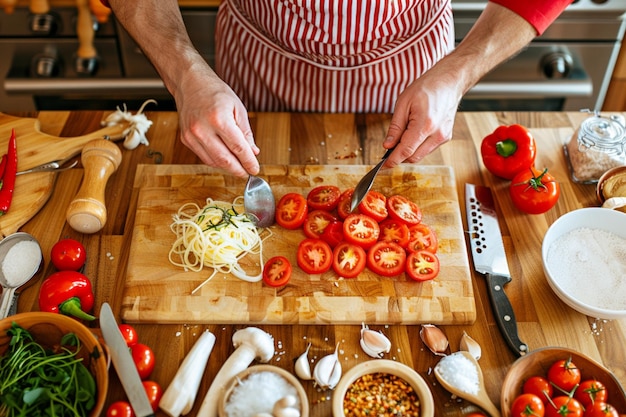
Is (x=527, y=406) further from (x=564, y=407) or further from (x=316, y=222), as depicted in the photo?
(x=316, y=222)

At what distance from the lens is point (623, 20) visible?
112 inches

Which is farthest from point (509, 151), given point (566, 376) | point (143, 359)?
point (143, 359)

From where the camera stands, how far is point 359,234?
182 centimetres

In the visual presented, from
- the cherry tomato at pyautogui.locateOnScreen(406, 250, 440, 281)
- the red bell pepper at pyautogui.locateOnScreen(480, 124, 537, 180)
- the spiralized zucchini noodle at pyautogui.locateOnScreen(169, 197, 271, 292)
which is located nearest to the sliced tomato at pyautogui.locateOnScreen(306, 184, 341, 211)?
the spiralized zucchini noodle at pyautogui.locateOnScreen(169, 197, 271, 292)

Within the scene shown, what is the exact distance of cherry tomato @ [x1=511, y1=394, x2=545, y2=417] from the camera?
4.58 feet

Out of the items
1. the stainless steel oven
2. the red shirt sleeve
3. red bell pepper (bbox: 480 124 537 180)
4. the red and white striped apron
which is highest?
the red shirt sleeve

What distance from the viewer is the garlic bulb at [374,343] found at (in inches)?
63.5

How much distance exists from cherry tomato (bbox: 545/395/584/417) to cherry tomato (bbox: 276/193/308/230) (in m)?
0.87

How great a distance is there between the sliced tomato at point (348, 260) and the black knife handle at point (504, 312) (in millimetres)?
385

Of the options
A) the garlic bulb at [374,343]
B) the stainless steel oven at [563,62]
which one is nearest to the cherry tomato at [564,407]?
the garlic bulb at [374,343]

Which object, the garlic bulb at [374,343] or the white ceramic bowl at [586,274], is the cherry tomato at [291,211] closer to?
the garlic bulb at [374,343]

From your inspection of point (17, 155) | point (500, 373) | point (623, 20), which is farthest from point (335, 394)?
point (623, 20)

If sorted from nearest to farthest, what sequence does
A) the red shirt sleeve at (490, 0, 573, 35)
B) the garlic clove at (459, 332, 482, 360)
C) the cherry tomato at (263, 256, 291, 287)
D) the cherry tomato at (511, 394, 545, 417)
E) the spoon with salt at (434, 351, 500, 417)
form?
the cherry tomato at (511, 394, 545, 417) → the spoon with salt at (434, 351, 500, 417) → the garlic clove at (459, 332, 482, 360) → the cherry tomato at (263, 256, 291, 287) → the red shirt sleeve at (490, 0, 573, 35)

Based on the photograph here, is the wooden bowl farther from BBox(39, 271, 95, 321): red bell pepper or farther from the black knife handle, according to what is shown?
the black knife handle
